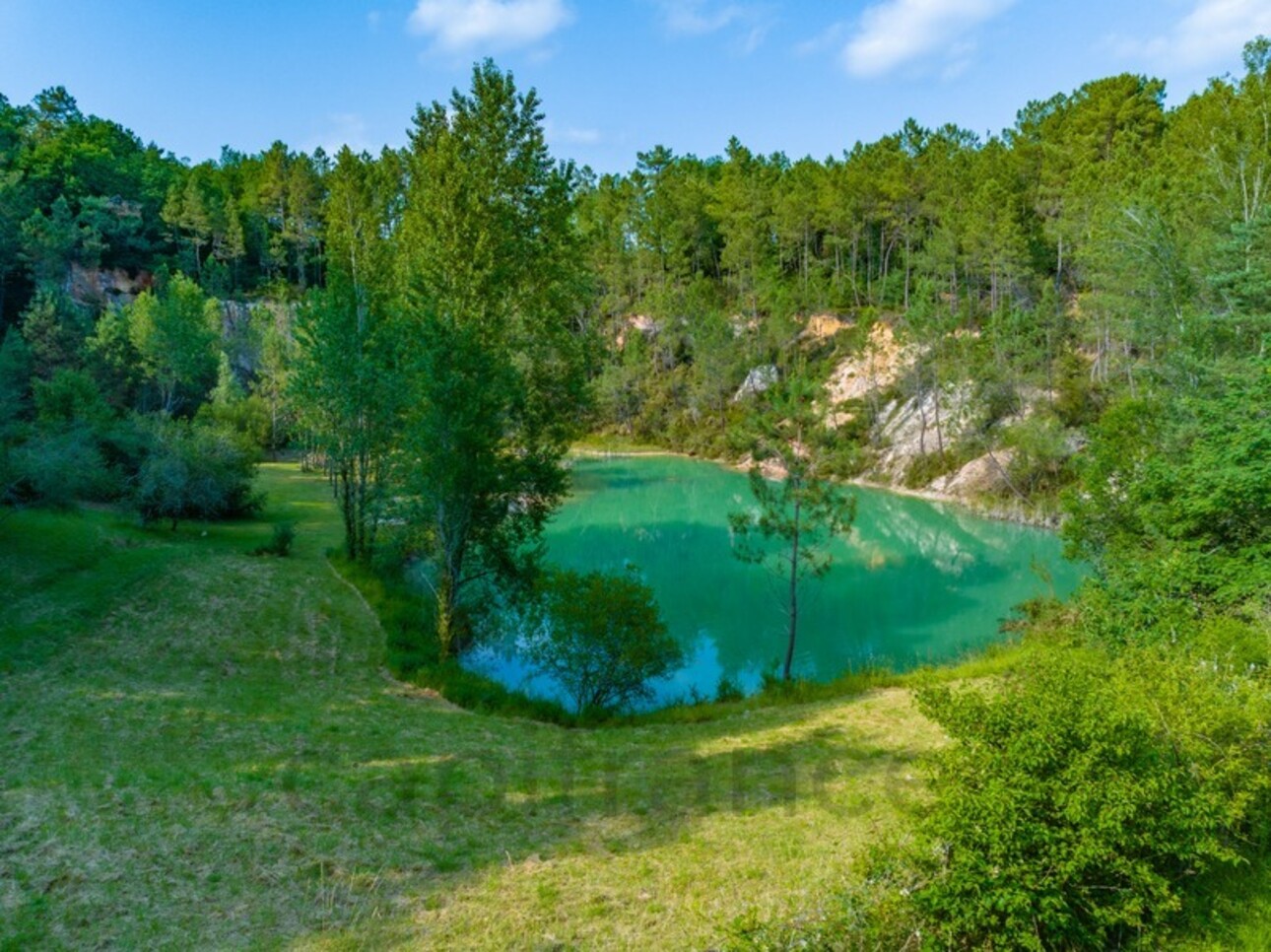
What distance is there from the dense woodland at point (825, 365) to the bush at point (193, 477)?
6.1 inches

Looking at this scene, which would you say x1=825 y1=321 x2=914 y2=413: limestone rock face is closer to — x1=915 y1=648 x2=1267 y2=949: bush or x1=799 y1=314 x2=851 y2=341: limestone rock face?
x1=799 y1=314 x2=851 y2=341: limestone rock face

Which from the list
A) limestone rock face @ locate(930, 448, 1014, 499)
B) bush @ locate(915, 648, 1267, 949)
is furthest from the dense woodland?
limestone rock face @ locate(930, 448, 1014, 499)

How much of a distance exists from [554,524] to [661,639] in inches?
988

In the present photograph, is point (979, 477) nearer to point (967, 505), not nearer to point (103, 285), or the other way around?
point (967, 505)

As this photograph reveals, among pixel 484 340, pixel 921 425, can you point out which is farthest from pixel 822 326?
pixel 484 340

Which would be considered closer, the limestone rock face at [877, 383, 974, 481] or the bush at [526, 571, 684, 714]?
the bush at [526, 571, 684, 714]

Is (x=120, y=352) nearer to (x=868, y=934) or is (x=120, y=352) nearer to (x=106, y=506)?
(x=106, y=506)

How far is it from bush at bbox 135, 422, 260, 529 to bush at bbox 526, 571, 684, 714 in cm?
1938

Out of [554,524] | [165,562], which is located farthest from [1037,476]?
[165,562]

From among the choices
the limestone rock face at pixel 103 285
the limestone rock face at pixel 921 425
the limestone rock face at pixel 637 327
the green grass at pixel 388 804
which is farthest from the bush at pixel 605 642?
the limestone rock face at pixel 103 285

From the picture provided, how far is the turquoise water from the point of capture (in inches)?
862

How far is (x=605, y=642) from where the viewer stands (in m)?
15.9

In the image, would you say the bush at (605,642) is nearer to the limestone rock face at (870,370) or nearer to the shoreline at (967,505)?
the shoreline at (967,505)

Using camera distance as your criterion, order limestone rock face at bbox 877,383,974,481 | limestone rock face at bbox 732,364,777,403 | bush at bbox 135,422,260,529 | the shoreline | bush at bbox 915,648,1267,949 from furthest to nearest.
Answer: limestone rock face at bbox 732,364,777,403, limestone rock face at bbox 877,383,974,481, the shoreline, bush at bbox 135,422,260,529, bush at bbox 915,648,1267,949
